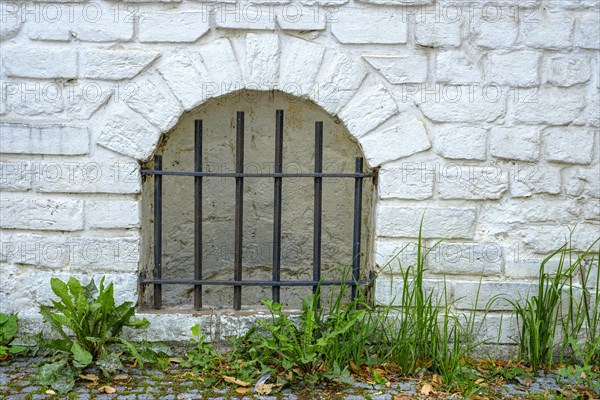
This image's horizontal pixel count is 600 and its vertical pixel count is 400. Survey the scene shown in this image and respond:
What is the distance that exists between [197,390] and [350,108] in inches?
61.7

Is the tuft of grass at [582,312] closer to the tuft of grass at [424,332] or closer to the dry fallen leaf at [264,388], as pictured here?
the tuft of grass at [424,332]

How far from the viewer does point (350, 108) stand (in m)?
3.50

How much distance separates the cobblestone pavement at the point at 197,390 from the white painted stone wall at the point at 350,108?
381mm

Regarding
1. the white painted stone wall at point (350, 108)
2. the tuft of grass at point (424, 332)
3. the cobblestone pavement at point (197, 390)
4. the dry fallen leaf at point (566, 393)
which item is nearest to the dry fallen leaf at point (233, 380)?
the cobblestone pavement at point (197, 390)

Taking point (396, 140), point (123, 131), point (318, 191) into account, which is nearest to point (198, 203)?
point (123, 131)

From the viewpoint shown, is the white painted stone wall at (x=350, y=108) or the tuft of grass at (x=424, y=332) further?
the white painted stone wall at (x=350, y=108)

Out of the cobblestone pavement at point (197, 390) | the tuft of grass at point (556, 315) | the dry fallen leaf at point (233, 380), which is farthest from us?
the tuft of grass at point (556, 315)

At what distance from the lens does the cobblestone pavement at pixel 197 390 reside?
309 cm

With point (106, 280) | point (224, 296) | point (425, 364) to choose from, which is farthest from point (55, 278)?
point (425, 364)

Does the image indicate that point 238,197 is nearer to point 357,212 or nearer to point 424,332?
point 357,212

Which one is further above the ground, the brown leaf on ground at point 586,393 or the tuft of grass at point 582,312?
the tuft of grass at point 582,312

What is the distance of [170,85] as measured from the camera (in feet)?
11.4

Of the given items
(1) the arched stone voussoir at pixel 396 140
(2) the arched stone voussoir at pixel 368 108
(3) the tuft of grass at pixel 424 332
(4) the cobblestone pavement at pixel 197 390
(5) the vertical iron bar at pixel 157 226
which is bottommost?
(4) the cobblestone pavement at pixel 197 390

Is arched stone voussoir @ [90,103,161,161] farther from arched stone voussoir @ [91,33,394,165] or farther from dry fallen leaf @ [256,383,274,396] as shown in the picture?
dry fallen leaf @ [256,383,274,396]
